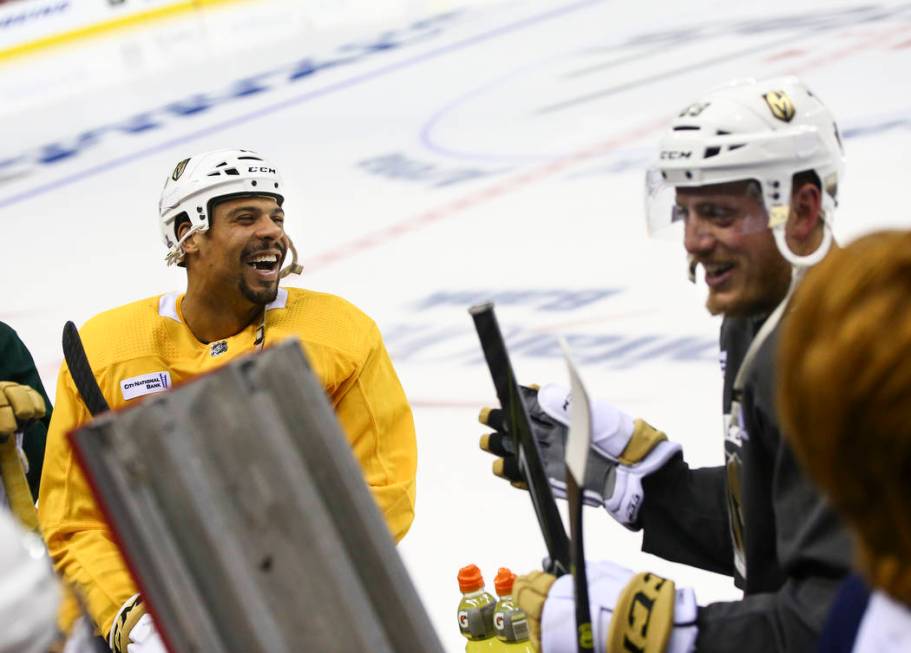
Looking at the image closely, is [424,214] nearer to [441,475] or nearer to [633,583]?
[441,475]

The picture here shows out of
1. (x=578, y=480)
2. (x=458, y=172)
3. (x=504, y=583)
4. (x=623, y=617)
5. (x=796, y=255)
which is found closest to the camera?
(x=578, y=480)

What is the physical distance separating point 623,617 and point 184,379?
115 centimetres

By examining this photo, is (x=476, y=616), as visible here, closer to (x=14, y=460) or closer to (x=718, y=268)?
(x=14, y=460)

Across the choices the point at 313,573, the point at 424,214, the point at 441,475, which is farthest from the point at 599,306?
the point at 313,573

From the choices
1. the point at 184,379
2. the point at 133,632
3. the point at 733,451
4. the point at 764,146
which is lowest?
the point at 133,632

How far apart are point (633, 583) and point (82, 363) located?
114 cm

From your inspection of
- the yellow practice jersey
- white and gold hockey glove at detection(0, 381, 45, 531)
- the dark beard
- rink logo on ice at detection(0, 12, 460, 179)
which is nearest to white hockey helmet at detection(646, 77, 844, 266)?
the yellow practice jersey

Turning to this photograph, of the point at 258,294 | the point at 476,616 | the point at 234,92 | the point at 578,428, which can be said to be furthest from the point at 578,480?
the point at 234,92

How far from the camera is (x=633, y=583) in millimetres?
1765

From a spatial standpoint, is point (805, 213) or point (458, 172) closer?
point (805, 213)

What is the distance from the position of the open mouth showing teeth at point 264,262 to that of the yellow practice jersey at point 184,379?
2.1 inches

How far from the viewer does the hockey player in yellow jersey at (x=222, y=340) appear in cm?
252

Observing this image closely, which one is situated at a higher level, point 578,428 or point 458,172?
point 578,428

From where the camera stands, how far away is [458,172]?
6.40 m
